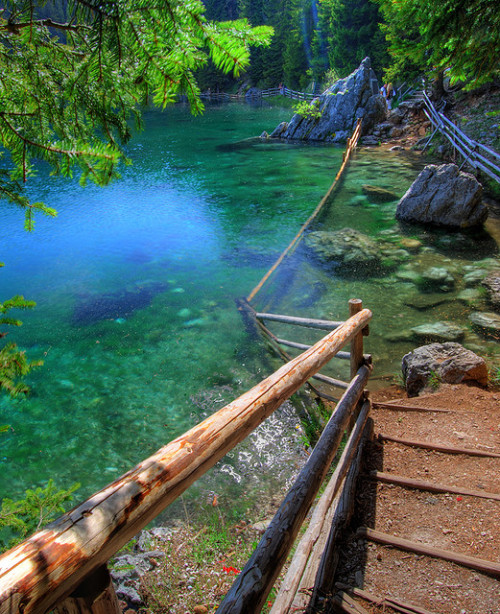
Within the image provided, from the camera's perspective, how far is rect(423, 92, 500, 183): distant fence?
11547 millimetres

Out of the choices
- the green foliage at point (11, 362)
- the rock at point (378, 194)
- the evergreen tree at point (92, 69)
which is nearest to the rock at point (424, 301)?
the evergreen tree at point (92, 69)

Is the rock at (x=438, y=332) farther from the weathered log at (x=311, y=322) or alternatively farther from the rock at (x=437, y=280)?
the weathered log at (x=311, y=322)

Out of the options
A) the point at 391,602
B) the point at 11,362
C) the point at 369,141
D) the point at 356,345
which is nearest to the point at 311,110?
the point at 369,141

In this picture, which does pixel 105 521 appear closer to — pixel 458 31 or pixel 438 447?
pixel 438 447

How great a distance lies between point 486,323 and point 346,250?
455cm

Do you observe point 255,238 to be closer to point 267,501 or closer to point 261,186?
point 261,186

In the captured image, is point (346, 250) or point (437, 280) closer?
point (437, 280)

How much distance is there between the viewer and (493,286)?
25.8 feet

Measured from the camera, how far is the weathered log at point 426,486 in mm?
2959

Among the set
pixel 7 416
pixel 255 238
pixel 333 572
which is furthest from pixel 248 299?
pixel 333 572

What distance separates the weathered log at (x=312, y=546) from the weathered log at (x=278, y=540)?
1.42 ft

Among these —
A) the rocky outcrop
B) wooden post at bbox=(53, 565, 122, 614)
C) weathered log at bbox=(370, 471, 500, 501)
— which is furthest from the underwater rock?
the rocky outcrop

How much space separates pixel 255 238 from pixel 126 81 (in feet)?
34.9

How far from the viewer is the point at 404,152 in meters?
20.7
